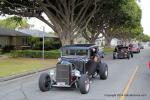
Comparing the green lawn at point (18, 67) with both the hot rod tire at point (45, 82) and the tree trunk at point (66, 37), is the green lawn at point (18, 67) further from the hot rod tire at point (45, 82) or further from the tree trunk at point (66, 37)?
the tree trunk at point (66, 37)

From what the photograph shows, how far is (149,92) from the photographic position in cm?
1395

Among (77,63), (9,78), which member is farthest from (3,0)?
(77,63)

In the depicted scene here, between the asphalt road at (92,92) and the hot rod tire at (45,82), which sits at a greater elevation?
the hot rod tire at (45,82)

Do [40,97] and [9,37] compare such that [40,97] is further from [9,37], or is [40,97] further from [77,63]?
[9,37]

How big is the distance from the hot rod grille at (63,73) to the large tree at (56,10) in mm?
23105

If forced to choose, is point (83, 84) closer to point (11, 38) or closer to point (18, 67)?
point (18, 67)

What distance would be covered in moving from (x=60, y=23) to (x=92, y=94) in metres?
26.8

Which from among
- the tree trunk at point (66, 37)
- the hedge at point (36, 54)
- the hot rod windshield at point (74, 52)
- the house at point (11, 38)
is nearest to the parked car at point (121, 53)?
the tree trunk at point (66, 37)

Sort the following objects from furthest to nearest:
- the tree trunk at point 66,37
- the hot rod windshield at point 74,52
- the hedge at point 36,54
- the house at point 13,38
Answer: the house at point 13,38 → the tree trunk at point 66,37 → the hedge at point 36,54 → the hot rod windshield at point 74,52

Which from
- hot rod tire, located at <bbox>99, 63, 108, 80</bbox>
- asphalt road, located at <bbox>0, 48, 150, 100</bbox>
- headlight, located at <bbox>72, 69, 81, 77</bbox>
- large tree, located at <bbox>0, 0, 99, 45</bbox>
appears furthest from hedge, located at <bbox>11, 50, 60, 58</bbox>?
headlight, located at <bbox>72, 69, 81, 77</bbox>

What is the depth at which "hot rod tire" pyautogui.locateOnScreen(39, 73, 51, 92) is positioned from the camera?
46.4 feet

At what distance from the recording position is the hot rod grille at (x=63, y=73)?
564 inches

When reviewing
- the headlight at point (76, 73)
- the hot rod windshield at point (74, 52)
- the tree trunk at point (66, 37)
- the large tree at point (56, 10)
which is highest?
the large tree at point (56, 10)

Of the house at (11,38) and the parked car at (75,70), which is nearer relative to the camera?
the parked car at (75,70)
